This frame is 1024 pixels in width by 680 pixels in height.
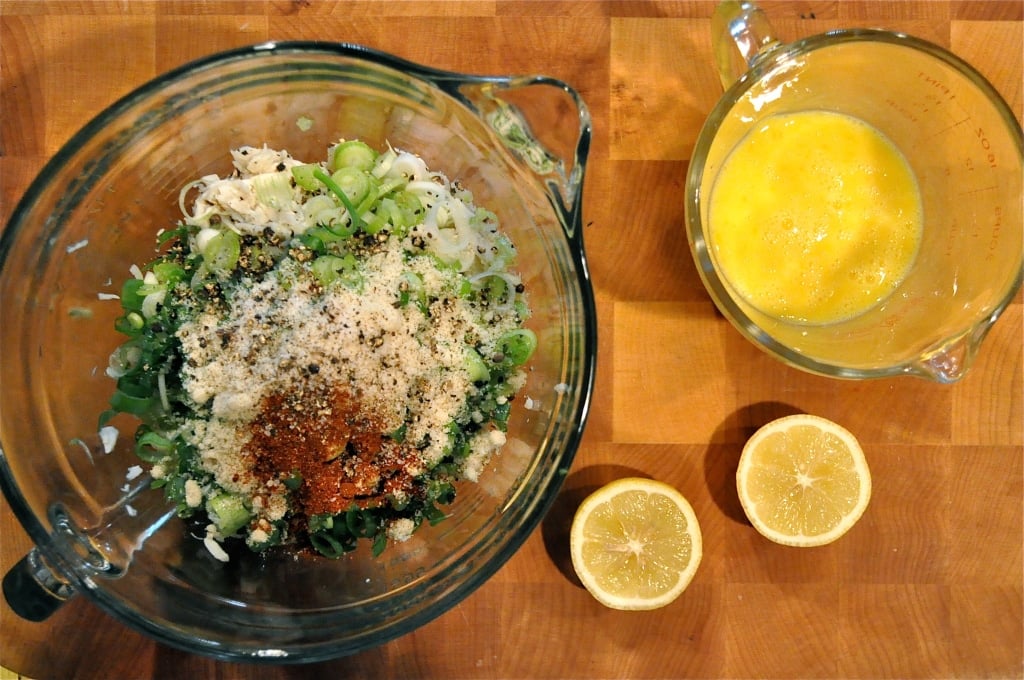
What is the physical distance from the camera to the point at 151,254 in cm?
130

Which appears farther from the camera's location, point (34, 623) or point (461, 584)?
point (34, 623)

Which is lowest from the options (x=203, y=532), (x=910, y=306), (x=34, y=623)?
(x=34, y=623)

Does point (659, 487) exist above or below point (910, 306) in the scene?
below

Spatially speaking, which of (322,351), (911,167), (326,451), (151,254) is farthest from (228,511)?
(911,167)

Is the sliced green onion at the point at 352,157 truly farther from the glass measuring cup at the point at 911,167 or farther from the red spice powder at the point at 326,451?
the glass measuring cup at the point at 911,167

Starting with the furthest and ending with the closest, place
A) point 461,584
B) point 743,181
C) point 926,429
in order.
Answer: point 926,429, point 743,181, point 461,584

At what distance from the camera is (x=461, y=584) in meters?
1.21

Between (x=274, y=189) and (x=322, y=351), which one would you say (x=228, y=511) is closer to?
(x=322, y=351)

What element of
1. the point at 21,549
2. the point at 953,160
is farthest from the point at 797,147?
the point at 21,549

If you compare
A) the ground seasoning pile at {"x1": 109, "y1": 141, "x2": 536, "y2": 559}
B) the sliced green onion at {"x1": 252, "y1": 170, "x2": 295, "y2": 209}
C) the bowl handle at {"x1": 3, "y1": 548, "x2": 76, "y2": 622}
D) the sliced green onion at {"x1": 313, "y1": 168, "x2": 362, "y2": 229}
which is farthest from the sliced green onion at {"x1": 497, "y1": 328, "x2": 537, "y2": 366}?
the bowl handle at {"x1": 3, "y1": 548, "x2": 76, "y2": 622}

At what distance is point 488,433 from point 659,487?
37cm

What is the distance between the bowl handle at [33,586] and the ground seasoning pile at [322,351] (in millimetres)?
206

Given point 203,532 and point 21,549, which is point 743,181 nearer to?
point 203,532

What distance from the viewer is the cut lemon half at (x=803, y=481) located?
4.66ft
